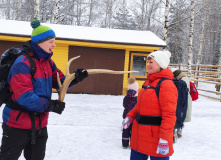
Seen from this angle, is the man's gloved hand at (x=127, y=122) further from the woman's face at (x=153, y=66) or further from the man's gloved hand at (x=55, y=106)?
the man's gloved hand at (x=55, y=106)

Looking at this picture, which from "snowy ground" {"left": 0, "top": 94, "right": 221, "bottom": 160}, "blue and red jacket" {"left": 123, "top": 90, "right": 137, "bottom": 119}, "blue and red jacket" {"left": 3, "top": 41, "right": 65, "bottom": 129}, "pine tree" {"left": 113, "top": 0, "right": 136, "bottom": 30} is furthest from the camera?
"pine tree" {"left": 113, "top": 0, "right": 136, "bottom": 30}

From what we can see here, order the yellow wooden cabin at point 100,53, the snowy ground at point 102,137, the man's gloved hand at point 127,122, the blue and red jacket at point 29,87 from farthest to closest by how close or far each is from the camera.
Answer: the yellow wooden cabin at point 100,53 < the snowy ground at point 102,137 < the man's gloved hand at point 127,122 < the blue and red jacket at point 29,87

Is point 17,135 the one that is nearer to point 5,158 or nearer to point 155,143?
point 5,158

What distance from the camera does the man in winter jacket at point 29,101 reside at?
1.99 m

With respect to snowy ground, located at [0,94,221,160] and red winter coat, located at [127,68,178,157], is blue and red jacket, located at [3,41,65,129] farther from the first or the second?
snowy ground, located at [0,94,221,160]

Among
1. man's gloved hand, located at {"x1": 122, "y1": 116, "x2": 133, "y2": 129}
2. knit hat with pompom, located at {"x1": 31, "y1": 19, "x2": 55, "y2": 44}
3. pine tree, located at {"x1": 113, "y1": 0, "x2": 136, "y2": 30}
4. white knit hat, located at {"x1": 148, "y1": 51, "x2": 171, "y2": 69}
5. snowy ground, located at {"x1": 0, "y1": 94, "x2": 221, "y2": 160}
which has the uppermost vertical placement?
pine tree, located at {"x1": 113, "y1": 0, "x2": 136, "y2": 30}

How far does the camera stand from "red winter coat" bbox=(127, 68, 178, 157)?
220cm

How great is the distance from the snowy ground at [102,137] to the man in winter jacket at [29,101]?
1658mm

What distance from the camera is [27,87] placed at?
199 cm

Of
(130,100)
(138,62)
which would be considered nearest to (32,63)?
(130,100)

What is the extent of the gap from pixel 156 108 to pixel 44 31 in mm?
1468

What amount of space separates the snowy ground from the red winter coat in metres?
1.64

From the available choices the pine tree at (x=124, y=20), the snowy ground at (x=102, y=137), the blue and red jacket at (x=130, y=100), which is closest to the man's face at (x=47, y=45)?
the snowy ground at (x=102, y=137)

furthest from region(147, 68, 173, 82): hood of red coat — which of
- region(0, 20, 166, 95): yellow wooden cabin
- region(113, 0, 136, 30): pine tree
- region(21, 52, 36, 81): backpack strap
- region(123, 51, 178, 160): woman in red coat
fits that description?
region(113, 0, 136, 30): pine tree
